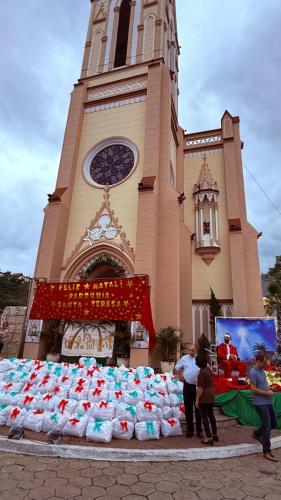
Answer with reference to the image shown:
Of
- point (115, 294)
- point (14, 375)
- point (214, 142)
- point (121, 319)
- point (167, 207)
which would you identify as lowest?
point (14, 375)

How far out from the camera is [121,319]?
10.1 metres

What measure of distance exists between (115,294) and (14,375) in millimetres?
4933

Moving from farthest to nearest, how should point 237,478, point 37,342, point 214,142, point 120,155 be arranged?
point 214,142 < point 120,155 < point 37,342 < point 237,478

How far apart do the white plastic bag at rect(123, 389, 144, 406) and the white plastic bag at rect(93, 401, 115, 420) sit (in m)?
0.37

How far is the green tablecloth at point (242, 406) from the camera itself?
5.62 metres

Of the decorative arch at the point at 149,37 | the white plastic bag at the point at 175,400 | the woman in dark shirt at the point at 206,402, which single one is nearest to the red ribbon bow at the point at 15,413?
the white plastic bag at the point at 175,400

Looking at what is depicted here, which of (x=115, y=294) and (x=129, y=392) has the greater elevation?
(x=115, y=294)

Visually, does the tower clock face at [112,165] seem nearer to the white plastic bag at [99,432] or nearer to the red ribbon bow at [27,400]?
the red ribbon bow at [27,400]

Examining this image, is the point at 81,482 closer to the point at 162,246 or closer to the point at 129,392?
the point at 129,392

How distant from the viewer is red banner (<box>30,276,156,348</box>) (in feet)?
33.2

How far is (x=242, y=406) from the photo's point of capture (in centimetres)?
580

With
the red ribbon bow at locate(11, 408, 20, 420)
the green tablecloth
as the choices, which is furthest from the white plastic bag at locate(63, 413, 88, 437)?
the green tablecloth

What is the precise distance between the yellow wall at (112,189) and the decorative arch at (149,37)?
382cm

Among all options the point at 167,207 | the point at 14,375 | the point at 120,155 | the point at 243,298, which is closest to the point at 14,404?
the point at 14,375
